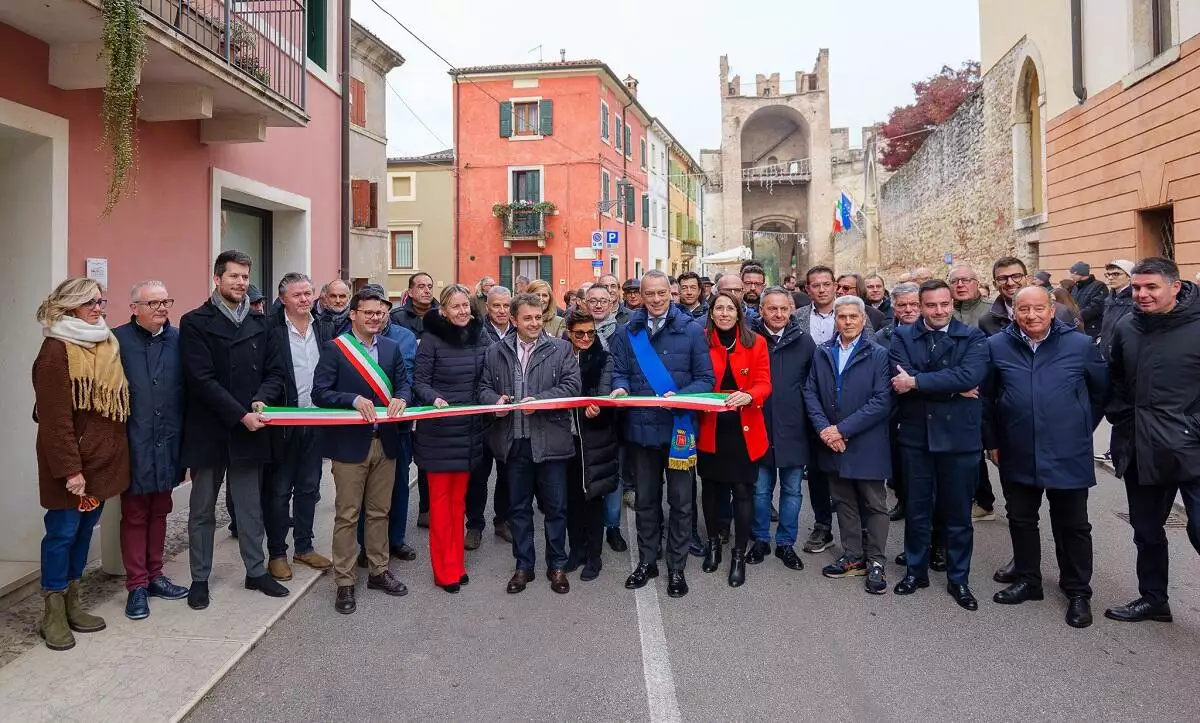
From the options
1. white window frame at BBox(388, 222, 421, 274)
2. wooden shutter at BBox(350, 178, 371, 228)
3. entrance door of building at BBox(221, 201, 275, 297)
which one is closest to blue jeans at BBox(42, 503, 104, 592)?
entrance door of building at BBox(221, 201, 275, 297)

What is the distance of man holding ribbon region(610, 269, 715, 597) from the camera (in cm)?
512

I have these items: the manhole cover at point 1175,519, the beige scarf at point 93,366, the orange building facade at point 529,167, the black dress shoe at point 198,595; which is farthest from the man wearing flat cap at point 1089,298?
the orange building facade at point 529,167

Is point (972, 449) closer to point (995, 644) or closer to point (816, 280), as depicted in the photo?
point (995, 644)

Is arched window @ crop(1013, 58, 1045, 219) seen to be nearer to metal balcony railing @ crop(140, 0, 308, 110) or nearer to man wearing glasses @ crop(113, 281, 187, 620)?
metal balcony railing @ crop(140, 0, 308, 110)

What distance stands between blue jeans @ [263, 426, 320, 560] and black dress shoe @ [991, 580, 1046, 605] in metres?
4.62

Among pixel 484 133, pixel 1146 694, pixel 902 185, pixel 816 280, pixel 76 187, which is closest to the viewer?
pixel 1146 694

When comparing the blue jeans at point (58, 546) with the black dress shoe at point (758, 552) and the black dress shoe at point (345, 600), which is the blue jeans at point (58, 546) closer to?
the black dress shoe at point (345, 600)

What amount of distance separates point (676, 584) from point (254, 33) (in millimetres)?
6904

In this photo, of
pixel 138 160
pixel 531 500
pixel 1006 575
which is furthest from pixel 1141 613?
pixel 138 160

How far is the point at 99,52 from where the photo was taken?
5359 mm

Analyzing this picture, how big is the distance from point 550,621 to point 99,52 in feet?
15.9

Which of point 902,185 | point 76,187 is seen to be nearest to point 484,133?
point 902,185

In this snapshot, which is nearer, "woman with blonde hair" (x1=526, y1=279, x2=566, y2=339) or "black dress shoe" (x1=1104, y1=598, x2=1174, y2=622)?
"black dress shoe" (x1=1104, y1=598, x2=1174, y2=622)

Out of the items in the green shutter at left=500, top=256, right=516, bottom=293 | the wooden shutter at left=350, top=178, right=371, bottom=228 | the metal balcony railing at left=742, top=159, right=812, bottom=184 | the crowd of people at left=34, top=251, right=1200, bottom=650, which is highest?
the metal balcony railing at left=742, top=159, right=812, bottom=184
